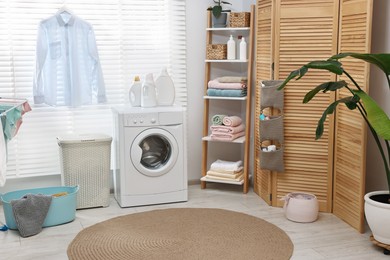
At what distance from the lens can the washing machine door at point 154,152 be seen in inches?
166

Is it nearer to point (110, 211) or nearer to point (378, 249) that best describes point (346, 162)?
point (378, 249)

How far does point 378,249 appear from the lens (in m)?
3.33

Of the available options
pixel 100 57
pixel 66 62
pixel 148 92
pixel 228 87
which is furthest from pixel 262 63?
pixel 66 62

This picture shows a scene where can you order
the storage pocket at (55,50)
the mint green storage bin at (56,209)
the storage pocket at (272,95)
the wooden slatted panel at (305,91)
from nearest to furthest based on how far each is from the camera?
A: the mint green storage bin at (56,209), the wooden slatted panel at (305,91), the storage pocket at (272,95), the storage pocket at (55,50)

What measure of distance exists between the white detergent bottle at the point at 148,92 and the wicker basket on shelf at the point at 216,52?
2.16 feet

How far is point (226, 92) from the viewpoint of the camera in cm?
464

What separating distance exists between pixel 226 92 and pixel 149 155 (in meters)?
0.91

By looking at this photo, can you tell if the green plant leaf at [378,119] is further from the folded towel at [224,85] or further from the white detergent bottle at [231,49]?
the white detergent bottle at [231,49]

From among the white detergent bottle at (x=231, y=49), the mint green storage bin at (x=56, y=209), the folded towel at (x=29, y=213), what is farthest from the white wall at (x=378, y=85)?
→ the folded towel at (x=29, y=213)

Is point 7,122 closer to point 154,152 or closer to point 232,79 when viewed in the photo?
point 154,152

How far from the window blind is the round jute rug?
1.05 metres

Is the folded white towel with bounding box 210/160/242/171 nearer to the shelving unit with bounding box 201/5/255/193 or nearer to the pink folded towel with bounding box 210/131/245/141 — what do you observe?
the shelving unit with bounding box 201/5/255/193

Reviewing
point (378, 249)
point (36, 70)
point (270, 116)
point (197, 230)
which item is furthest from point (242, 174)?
point (36, 70)

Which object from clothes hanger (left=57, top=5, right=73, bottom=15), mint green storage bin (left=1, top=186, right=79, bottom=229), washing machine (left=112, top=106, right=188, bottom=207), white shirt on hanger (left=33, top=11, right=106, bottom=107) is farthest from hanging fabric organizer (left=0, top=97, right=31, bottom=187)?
clothes hanger (left=57, top=5, right=73, bottom=15)
